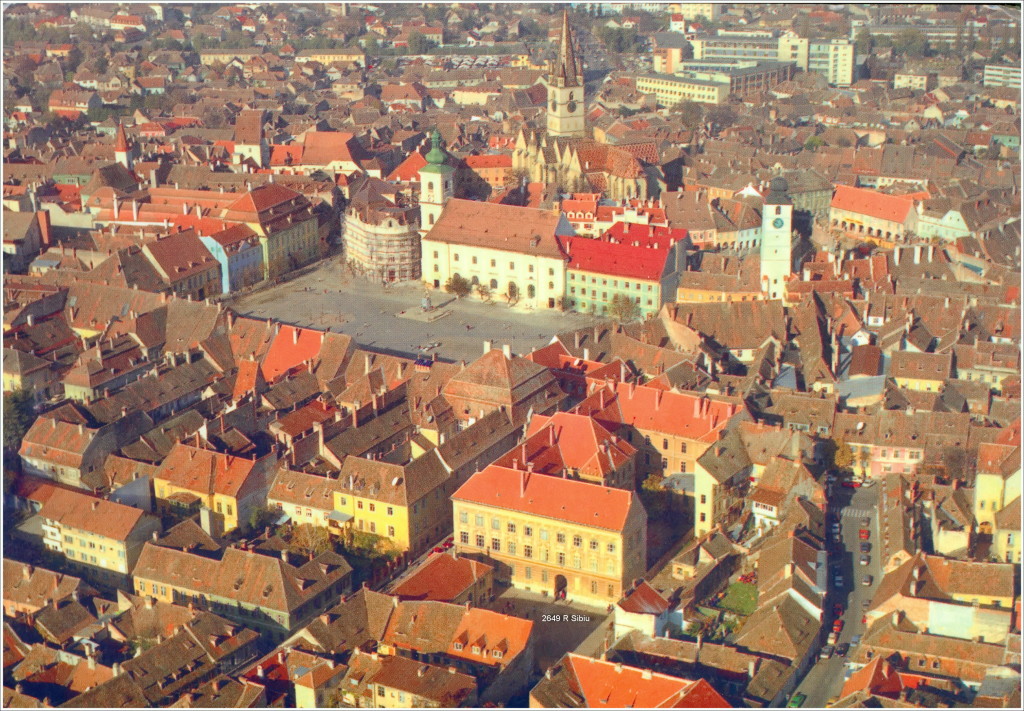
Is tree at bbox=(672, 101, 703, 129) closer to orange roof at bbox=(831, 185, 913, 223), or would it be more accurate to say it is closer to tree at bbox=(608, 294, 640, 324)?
orange roof at bbox=(831, 185, 913, 223)

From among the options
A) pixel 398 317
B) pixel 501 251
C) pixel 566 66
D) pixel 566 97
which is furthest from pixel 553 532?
pixel 566 66

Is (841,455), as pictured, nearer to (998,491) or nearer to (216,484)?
(998,491)

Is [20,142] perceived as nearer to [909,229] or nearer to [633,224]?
[633,224]

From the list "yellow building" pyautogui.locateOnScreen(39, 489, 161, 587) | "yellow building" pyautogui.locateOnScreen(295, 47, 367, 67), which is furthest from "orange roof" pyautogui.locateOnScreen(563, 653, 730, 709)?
"yellow building" pyautogui.locateOnScreen(295, 47, 367, 67)

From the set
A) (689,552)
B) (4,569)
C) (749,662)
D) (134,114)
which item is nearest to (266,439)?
(4,569)

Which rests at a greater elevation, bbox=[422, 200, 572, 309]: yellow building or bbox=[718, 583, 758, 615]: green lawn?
bbox=[422, 200, 572, 309]: yellow building

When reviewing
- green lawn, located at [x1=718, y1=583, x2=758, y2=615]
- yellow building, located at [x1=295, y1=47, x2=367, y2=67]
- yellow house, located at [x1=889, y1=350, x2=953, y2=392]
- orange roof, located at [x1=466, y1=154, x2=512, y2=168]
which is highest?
yellow building, located at [x1=295, y1=47, x2=367, y2=67]

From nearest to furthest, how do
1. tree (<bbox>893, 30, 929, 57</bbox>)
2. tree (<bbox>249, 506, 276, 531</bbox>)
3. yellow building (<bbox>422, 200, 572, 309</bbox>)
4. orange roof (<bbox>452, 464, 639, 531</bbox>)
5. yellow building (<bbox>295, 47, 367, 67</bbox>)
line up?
orange roof (<bbox>452, 464, 639, 531</bbox>) < tree (<bbox>249, 506, 276, 531</bbox>) < yellow building (<bbox>422, 200, 572, 309</bbox>) < tree (<bbox>893, 30, 929, 57</bbox>) < yellow building (<bbox>295, 47, 367, 67</bbox>)
